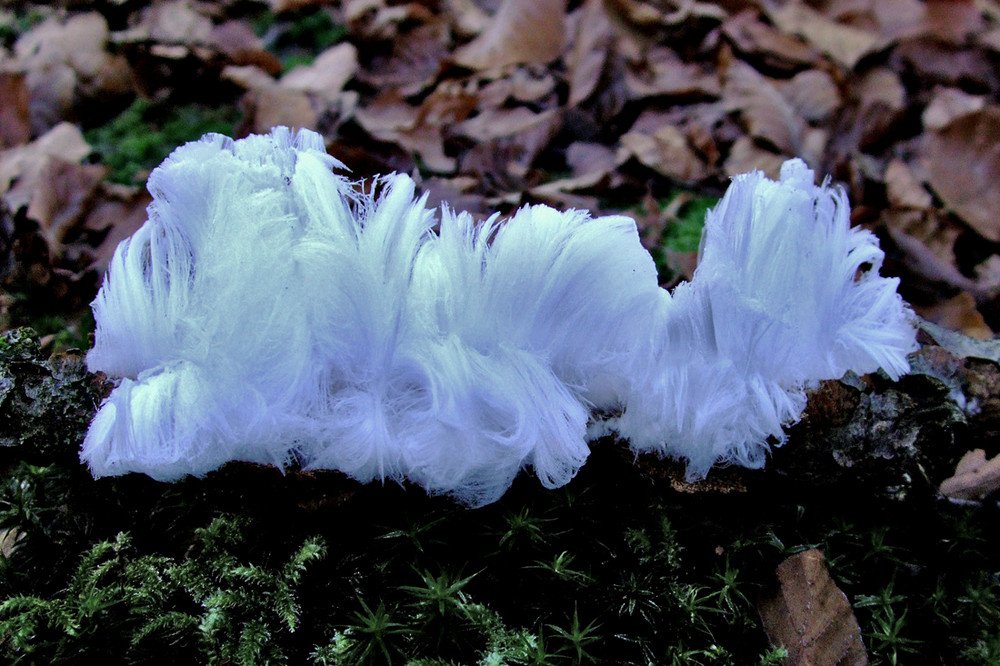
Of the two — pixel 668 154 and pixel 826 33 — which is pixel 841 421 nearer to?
pixel 668 154

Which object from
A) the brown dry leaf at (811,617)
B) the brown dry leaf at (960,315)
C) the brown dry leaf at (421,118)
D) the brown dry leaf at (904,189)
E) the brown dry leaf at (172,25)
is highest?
the brown dry leaf at (172,25)

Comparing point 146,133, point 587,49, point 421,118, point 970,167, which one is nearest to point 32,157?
point 146,133

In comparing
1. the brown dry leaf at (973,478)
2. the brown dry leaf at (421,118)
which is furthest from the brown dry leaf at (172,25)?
the brown dry leaf at (973,478)

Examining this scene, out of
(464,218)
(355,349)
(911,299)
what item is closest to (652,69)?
(911,299)

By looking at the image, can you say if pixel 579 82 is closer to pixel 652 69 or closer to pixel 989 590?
pixel 652 69

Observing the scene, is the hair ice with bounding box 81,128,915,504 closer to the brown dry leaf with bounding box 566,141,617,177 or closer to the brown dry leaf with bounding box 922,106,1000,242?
the brown dry leaf with bounding box 566,141,617,177

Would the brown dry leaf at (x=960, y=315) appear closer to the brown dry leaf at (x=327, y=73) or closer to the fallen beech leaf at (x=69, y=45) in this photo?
the brown dry leaf at (x=327, y=73)
